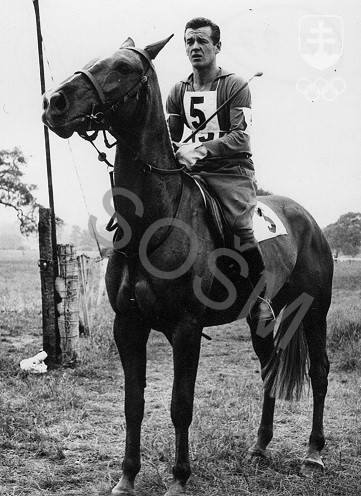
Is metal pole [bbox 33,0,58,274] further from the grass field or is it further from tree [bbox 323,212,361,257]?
tree [bbox 323,212,361,257]

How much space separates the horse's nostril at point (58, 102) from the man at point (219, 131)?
106 cm

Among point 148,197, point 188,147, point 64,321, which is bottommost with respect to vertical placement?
point 64,321

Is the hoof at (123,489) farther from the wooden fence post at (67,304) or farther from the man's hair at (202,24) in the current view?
the wooden fence post at (67,304)

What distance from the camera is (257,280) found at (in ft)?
14.4

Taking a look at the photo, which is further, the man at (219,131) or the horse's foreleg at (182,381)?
the man at (219,131)

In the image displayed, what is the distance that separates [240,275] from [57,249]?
4268mm

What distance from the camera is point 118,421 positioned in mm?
5547

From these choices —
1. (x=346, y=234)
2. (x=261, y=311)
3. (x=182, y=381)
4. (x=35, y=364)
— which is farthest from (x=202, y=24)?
(x=346, y=234)

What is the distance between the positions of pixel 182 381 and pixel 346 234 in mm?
15117

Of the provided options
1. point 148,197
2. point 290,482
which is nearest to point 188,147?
point 148,197

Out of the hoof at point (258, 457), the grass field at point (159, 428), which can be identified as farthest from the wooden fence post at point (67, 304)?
the hoof at point (258, 457)

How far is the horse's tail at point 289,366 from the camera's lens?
513cm

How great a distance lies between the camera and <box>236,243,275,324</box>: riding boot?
4238mm

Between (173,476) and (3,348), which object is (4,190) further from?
(173,476)
